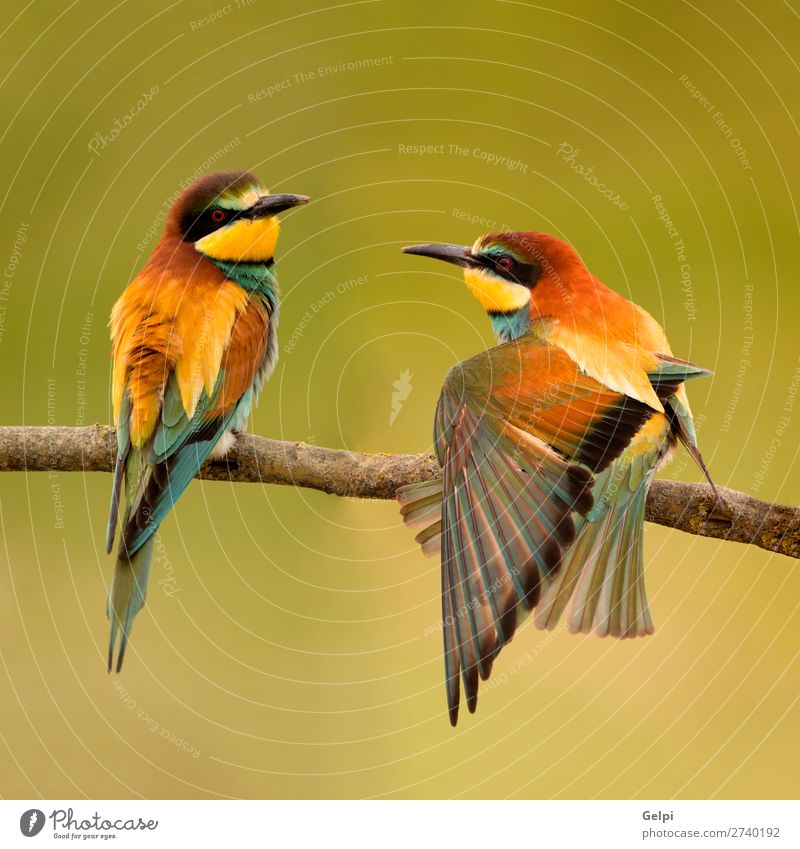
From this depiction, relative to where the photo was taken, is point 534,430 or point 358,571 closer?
point 534,430

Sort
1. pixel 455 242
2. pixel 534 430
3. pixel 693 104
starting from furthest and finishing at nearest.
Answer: pixel 693 104
pixel 455 242
pixel 534 430

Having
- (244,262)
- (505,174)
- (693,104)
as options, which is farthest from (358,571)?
(693,104)

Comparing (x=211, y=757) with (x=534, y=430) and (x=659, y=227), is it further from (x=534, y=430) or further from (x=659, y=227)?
(x=659, y=227)

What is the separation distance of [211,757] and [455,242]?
86 centimetres

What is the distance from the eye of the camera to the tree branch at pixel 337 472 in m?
1.49

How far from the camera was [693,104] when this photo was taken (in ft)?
5.30
